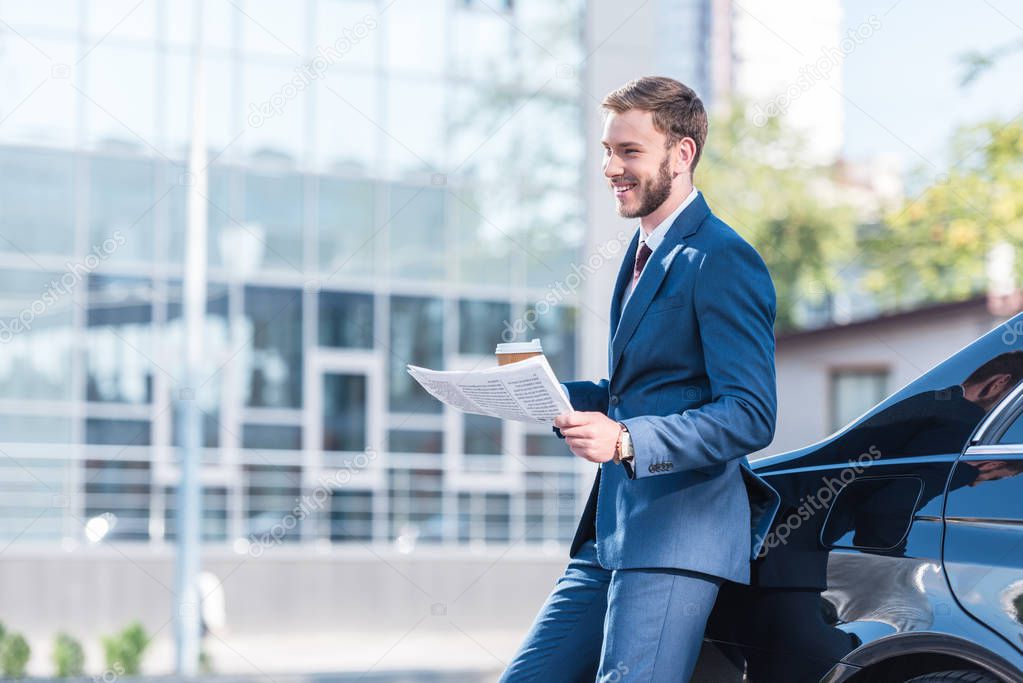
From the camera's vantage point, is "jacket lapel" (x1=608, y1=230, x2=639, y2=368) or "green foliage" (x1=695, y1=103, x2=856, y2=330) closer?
"jacket lapel" (x1=608, y1=230, x2=639, y2=368)

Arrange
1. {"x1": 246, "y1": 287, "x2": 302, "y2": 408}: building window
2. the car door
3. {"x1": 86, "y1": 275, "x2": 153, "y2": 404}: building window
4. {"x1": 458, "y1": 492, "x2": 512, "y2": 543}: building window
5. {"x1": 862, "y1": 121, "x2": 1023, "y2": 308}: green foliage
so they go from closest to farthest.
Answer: the car door
{"x1": 862, "y1": 121, "x2": 1023, "y2": 308}: green foliage
{"x1": 86, "y1": 275, "x2": 153, "y2": 404}: building window
{"x1": 246, "y1": 287, "x2": 302, "y2": 408}: building window
{"x1": 458, "y1": 492, "x2": 512, "y2": 543}: building window

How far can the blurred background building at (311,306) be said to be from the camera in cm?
1443

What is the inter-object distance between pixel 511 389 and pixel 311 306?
44.8 feet

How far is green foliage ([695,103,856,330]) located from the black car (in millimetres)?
29187

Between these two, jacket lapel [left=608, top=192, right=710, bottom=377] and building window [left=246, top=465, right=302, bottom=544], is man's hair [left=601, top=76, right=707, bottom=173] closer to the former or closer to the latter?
jacket lapel [left=608, top=192, right=710, bottom=377]

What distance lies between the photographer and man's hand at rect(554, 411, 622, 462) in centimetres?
234

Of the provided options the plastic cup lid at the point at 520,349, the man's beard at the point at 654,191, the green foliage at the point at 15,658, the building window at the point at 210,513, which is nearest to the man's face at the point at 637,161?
the man's beard at the point at 654,191

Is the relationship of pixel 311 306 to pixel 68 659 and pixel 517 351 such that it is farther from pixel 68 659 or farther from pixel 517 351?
pixel 517 351

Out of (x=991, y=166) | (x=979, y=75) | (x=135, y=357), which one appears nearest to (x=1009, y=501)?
(x=979, y=75)

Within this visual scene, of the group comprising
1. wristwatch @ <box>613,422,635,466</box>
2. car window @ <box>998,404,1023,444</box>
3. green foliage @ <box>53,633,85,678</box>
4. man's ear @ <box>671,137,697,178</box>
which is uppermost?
man's ear @ <box>671,137,697,178</box>

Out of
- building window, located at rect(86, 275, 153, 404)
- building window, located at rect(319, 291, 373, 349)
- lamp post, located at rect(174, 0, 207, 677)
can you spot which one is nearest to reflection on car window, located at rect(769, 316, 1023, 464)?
lamp post, located at rect(174, 0, 207, 677)

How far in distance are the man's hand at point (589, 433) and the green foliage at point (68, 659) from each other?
30.3ft

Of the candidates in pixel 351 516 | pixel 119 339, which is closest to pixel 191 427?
pixel 119 339

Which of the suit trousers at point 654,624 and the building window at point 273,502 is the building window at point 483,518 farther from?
the suit trousers at point 654,624
